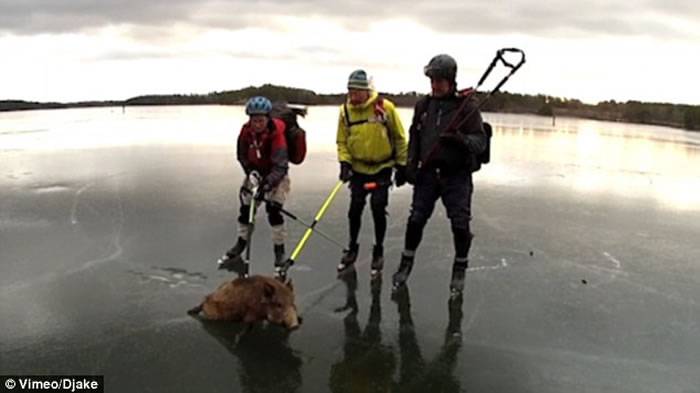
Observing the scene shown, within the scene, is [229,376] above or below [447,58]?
below

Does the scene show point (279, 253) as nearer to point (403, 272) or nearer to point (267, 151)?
point (267, 151)

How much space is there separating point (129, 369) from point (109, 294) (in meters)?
1.51

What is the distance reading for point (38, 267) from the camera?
19.5ft

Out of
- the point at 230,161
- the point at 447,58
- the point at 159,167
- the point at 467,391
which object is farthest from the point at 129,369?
the point at 230,161

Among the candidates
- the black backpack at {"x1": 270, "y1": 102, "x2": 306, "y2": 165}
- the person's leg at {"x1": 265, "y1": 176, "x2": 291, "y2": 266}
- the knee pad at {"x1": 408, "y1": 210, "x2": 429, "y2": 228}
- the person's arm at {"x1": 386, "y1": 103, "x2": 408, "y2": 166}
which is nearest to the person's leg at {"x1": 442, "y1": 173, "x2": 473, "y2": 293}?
the knee pad at {"x1": 408, "y1": 210, "x2": 429, "y2": 228}

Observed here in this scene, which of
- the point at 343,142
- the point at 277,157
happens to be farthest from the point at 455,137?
the point at 277,157

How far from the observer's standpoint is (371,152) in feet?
19.9

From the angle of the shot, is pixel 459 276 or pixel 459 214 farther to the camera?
pixel 459 276

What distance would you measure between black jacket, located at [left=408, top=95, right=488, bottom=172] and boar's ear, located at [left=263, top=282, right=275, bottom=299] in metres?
Result: 1.85

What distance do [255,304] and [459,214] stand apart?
2023 mm

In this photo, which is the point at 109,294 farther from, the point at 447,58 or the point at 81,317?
the point at 447,58

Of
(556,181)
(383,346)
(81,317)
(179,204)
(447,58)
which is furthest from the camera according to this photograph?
(556,181)

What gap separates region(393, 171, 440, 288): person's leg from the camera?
18.7 ft

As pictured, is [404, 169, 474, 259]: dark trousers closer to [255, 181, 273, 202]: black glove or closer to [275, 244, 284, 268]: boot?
[275, 244, 284, 268]: boot
